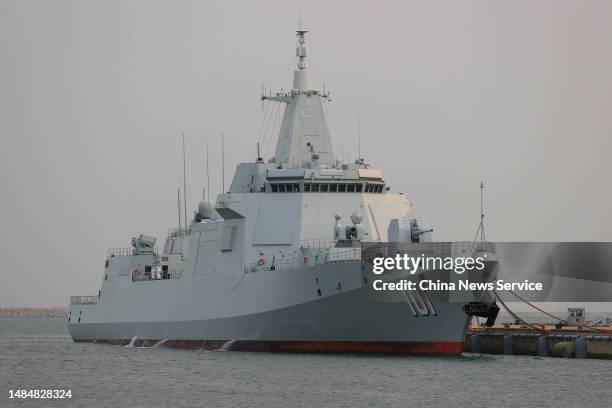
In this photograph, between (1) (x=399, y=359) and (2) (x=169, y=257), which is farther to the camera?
(2) (x=169, y=257)

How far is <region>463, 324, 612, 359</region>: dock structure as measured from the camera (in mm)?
48625

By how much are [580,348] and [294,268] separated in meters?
11.5

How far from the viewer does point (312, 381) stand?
3881cm

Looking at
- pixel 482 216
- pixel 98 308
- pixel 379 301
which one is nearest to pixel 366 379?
pixel 379 301

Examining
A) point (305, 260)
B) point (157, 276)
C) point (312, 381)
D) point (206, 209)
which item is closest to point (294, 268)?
point (305, 260)

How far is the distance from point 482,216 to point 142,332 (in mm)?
18919

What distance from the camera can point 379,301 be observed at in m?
42.8

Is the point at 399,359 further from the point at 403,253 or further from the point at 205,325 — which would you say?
the point at 205,325

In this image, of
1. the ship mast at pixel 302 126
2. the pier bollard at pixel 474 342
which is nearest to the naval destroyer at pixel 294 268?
the ship mast at pixel 302 126

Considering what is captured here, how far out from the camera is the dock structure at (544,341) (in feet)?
160

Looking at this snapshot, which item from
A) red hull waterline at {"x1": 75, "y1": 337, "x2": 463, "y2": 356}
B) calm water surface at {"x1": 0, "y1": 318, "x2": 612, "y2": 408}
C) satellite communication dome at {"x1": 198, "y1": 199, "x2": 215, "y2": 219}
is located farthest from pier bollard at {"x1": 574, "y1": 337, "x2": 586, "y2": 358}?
satellite communication dome at {"x1": 198, "y1": 199, "x2": 215, "y2": 219}

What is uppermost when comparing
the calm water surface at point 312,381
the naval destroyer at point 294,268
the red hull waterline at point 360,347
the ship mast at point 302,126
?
the ship mast at point 302,126

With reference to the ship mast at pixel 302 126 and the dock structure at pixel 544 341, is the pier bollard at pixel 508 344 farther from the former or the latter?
the ship mast at pixel 302 126

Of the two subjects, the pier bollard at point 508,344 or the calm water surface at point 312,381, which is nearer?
the calm water surface at point 312,381
